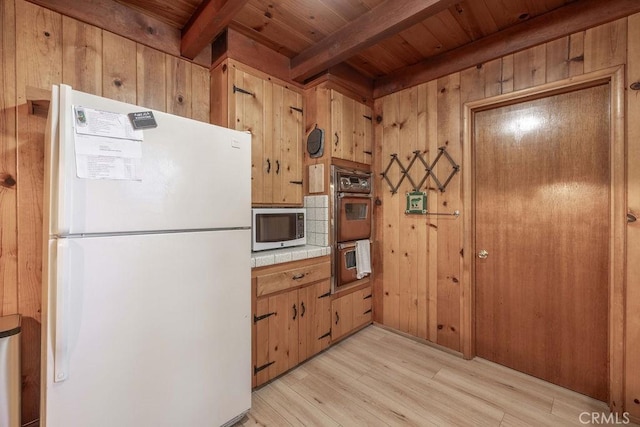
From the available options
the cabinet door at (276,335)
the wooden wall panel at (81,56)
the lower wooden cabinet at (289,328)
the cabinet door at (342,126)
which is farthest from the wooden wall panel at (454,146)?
the wooden wall panel at (81,56)

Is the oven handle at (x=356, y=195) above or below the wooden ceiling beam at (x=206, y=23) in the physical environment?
below

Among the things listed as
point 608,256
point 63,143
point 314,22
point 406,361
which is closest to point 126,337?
point 63,143

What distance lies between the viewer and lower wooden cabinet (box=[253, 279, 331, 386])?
6.22 feet

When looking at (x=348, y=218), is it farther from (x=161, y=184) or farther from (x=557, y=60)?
(x=557, y=60)

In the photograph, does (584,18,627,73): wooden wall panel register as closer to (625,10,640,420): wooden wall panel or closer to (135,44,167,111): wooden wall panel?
(625,10,640,420): wooden wall panel

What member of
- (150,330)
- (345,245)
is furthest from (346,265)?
(150,330)

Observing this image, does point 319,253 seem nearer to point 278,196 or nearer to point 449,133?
point 278,196

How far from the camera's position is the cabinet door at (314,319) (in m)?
2.16

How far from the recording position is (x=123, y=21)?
5.77ft

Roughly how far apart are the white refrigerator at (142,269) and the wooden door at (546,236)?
6.35 feet

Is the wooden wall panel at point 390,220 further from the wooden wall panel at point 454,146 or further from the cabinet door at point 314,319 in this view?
the cabinet door at point 314,319

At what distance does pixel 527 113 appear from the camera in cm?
206

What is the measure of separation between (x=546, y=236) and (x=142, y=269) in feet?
8.42

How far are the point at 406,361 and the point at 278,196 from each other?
1.73 metres
